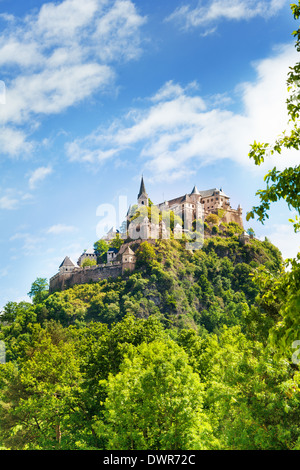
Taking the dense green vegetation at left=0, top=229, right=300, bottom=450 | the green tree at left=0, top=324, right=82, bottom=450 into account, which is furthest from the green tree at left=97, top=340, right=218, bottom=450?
the green tree at left=0, top=324, right=82, bottom=450

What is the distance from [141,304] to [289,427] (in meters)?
73.5

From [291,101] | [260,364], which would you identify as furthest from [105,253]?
[291,101]

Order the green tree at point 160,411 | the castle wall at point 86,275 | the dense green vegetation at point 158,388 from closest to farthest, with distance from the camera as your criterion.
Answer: the dense green vegetation at point 158,388
the green tree at point 160,411
the castle wall at point 86,275

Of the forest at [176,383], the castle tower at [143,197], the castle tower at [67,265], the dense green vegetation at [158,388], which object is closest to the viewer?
the forest at [176,383]

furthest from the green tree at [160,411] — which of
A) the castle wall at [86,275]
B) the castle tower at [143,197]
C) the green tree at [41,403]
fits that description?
the castle tower at [143,197]

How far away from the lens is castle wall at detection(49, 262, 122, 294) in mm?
100625

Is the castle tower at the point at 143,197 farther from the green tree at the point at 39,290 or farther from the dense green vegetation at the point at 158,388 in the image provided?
the dense green vegetation at the point at 158,388

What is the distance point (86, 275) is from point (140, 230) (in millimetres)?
16176

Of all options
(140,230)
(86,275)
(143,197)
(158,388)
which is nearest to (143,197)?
(143,197)

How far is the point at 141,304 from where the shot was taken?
87.6 meters

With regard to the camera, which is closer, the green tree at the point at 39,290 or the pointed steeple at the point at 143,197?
the green tree at the point at 39,290

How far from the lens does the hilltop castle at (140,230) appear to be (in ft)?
335

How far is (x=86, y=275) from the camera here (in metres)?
104

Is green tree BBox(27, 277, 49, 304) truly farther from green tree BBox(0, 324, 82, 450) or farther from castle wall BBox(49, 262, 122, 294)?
green tree BBox(0, 324, 82, 450)
